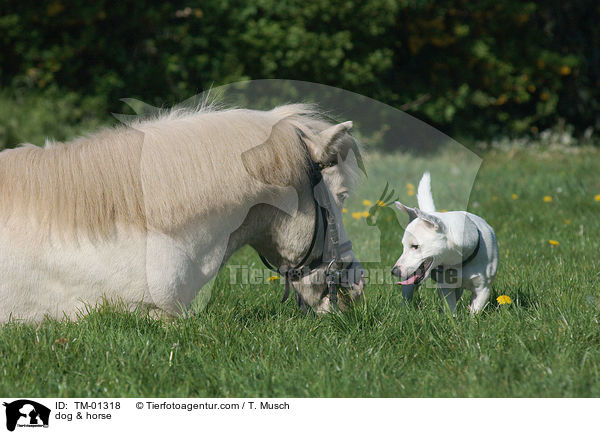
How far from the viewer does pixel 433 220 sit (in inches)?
120

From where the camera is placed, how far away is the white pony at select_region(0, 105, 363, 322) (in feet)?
9.41

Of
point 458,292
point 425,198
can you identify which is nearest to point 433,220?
point 425,198

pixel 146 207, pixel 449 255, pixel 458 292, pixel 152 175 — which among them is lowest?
pixel 458 292

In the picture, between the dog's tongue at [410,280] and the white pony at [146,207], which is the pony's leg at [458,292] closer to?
the dog's tongue at [410,280]

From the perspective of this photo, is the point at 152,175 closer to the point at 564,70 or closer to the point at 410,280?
the point at 410,280

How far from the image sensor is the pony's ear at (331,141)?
2.96 meters

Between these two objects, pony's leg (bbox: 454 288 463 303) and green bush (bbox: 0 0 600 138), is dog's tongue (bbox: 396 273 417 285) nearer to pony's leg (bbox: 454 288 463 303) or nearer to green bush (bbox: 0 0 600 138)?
pony's leg (bbox: 454 288 463 303)

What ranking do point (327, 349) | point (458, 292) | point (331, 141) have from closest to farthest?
point (327, 349), point (331, 141), point (458, 292)

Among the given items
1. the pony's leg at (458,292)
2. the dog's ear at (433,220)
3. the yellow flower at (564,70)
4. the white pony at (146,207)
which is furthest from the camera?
the yellow flower at (564,70)

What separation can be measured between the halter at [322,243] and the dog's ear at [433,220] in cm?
42
